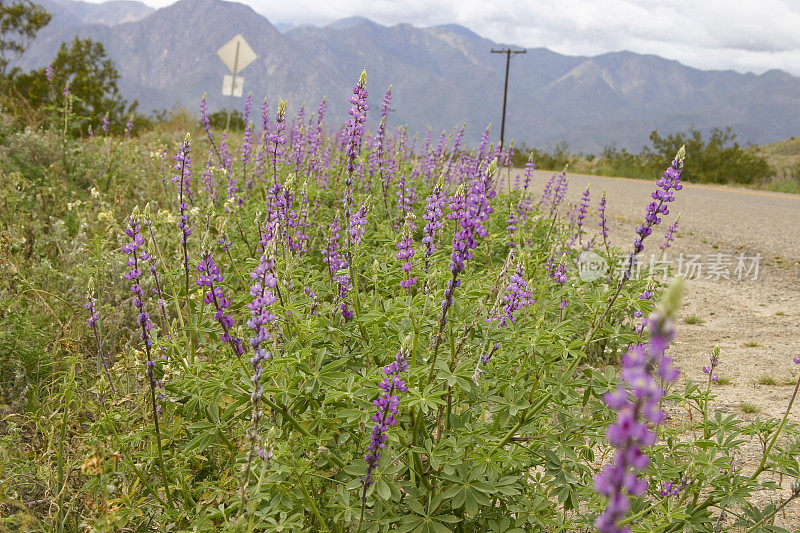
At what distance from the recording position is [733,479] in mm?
2217

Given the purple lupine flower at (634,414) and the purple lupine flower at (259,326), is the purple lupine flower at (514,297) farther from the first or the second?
the purple lupine flower at (634,414)

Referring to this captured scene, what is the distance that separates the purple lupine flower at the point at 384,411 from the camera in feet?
6.20

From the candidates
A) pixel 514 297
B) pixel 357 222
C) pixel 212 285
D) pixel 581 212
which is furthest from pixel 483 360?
pixel 581 212

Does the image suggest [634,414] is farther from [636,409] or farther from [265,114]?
[265,114]

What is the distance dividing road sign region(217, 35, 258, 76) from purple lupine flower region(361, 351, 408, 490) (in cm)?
1240

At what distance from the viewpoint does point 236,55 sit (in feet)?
42.0

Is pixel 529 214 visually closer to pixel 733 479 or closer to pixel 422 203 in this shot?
pixel 422 203

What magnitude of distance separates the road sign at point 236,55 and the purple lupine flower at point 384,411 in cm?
1240

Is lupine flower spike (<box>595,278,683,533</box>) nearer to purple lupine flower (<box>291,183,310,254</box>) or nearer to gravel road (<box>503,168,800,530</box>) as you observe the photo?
gravel road (<box>503,168,800,530</box>)

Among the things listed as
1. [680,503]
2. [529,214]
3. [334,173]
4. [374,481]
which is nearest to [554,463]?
[680,503]

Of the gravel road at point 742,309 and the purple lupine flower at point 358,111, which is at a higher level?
the purple lupine flower at point 358,111

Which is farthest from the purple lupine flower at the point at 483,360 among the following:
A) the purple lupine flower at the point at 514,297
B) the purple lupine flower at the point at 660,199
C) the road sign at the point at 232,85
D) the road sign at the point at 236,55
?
the road sign at the point at 236,55

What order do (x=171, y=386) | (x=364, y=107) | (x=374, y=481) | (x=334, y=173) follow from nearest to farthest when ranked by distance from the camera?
(x=374, y=481), (x=171, y=386), (x=364, y=107), (x=334, y=173)

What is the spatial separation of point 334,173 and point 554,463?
5933 millimetres
